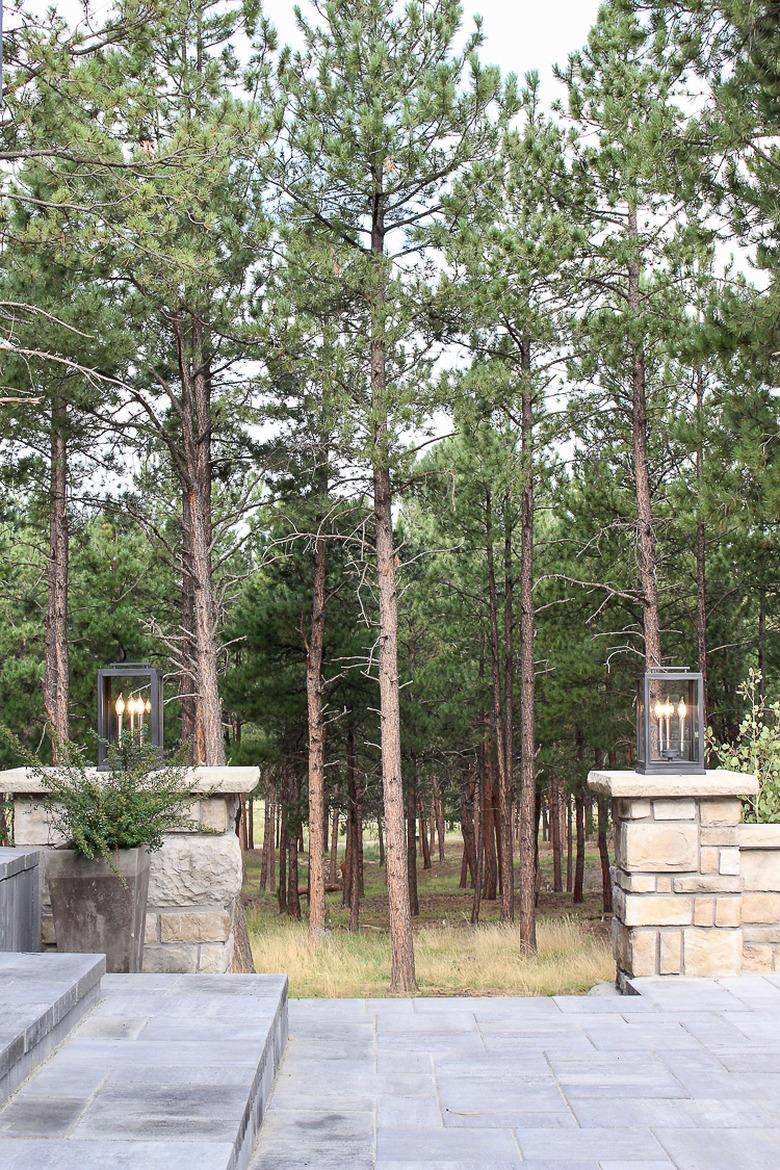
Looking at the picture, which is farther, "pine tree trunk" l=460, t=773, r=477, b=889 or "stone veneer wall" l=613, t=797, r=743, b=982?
"pine tree trunk" l=460, t=773, r=477, b=889

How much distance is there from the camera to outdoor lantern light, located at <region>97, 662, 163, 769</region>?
17.3 ft

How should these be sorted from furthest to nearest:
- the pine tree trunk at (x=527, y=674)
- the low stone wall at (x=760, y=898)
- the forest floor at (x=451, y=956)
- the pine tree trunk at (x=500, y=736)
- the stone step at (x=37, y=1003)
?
the pine tree trunk at (x=500, y=736)
the pine tree trunk at (x=527, y=674)
the forest floor at (x=451, y=956)
the low stone wall at (x=760, y=898)
the stone step at (x=37, y=1003)

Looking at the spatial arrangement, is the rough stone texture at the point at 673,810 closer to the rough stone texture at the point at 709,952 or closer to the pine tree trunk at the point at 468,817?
the rough stone texture at the point at 709,952

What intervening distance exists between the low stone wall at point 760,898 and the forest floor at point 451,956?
2161mm

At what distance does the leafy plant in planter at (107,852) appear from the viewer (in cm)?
430

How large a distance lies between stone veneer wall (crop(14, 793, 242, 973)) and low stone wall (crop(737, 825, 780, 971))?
7.77ft

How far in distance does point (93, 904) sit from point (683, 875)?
102 inches

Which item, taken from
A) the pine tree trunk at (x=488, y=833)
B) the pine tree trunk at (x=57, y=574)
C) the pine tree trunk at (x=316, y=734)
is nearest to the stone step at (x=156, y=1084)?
the pine tree trunk at (x=57, y=574)

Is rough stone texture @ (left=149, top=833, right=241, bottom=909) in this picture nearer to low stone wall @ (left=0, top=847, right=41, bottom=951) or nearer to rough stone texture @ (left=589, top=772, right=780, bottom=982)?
low stone wall @ (left=0, top=847, right=41, bottom=951)

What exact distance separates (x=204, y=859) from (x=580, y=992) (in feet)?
13.4

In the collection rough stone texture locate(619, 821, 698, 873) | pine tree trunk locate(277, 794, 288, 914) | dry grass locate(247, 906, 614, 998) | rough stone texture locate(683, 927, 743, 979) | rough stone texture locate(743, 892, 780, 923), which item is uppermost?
rough stone texture locate(619, 821, 698, 873)

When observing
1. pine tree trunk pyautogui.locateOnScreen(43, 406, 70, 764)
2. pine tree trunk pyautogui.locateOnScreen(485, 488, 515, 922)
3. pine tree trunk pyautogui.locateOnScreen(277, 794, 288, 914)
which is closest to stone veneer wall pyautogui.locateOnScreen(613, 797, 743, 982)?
pine tree trunk pyautogui.locateOnScreen(43, 406, 70, 764)

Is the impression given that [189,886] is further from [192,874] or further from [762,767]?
[762,767]

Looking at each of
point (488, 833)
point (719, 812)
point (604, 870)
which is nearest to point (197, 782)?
point (719, 812)
